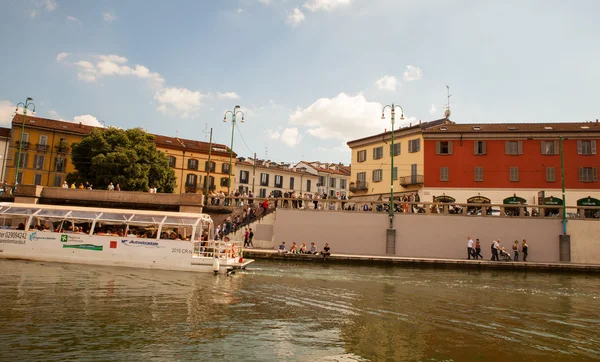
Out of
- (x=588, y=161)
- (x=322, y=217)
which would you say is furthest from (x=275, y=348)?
(x=588, y=161)

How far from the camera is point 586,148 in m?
46.6

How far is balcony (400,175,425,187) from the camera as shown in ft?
163

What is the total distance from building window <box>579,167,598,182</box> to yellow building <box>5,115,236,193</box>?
140 feet

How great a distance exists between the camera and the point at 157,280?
20234mm

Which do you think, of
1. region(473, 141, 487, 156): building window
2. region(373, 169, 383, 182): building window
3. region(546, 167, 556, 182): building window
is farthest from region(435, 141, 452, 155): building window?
region(546, 167, 556, 182): building window

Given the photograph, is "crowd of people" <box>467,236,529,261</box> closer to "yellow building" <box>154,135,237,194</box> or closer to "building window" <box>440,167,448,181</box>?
"building window" <box>440,167,448,181</box>

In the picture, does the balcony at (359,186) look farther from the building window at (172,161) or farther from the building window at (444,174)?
the building window at (172,161)

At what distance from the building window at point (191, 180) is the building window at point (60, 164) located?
1711 cm

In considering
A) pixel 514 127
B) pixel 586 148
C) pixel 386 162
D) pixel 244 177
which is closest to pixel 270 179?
pixel 244 177

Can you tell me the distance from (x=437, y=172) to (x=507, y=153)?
287 inches

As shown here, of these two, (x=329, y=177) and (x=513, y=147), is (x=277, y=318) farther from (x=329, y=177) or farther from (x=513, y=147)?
(x=329, y=177)

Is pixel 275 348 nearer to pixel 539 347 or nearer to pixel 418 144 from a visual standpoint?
pixel 539 347

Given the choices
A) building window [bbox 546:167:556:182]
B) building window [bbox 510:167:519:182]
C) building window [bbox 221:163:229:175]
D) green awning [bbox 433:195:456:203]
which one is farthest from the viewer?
building window [bbox 221:163:229:175]

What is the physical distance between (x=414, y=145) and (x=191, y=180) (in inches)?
1437
